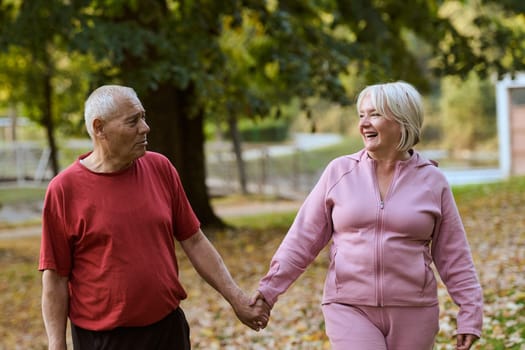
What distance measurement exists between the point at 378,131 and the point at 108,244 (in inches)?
46.5

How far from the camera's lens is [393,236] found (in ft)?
11.4

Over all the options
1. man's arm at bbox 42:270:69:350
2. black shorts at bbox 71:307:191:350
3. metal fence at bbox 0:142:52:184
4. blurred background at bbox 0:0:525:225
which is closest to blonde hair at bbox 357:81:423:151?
black shorts at bbox 71:307:191:350

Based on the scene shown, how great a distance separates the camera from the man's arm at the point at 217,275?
3902mm

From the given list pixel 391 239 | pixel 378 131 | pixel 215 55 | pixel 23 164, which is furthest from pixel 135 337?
pixel 23 164

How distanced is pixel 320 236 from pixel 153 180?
29.8 inches

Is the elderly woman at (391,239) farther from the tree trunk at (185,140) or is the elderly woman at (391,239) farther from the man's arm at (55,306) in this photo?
the tree trunk at (185,140)

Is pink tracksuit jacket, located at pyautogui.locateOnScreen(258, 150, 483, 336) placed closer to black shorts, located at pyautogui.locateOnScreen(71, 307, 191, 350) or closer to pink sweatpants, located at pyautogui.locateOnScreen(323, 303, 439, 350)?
pink sweatpants, located at pyautogui.locateOnScreen(323, 303, 439, 350)

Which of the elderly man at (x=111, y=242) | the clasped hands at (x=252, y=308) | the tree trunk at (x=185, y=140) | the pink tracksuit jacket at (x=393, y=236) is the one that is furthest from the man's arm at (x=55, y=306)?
the tree trunk at (x=185, y=140)

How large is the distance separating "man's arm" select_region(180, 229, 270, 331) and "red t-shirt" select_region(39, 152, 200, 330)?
0.34 metres

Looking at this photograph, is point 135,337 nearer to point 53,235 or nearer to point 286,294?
point 53,235

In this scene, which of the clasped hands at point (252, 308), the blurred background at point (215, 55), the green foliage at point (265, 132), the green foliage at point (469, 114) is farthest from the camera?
the green foliage at point (265, 132)

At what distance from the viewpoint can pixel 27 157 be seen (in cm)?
3369

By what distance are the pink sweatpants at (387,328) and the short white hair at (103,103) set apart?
4.13 feet

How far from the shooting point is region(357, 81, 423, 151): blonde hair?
3.52m
